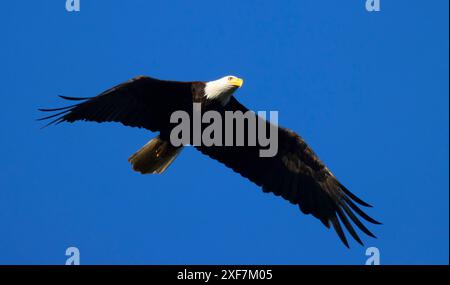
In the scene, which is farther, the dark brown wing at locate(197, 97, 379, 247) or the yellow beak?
the dark brown wing at locate(197, 97, 379, 247)

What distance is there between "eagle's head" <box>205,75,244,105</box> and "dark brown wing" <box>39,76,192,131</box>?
296mm

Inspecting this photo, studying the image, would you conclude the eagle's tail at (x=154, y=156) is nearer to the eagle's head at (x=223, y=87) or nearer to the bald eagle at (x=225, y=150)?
the bald eagle at (x=225, y=150)

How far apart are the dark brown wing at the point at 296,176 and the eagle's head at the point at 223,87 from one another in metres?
0.32

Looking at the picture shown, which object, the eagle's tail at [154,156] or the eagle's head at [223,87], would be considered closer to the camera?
the eagle's head at [223,87]

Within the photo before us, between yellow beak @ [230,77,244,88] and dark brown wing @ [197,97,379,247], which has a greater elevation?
yellow beak @ [230,77,244,88]

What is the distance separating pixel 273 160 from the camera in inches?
534

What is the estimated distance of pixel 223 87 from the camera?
500 inches

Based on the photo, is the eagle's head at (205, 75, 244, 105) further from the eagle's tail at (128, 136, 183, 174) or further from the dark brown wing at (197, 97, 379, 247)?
the eagle's tail at (128, 136, 183, 174)

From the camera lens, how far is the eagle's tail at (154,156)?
43.4 ft

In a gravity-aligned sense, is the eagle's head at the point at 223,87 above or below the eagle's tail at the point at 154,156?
above

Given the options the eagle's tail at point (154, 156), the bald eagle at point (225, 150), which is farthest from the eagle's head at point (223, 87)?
the eagle's tail at point (154, 156)

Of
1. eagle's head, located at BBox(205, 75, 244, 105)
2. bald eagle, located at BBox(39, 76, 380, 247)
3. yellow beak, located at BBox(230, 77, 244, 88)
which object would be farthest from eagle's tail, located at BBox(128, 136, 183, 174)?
yellow beak, located at BBox(230, 77, 244, 88)

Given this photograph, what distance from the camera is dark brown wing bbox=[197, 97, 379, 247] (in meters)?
13.1
